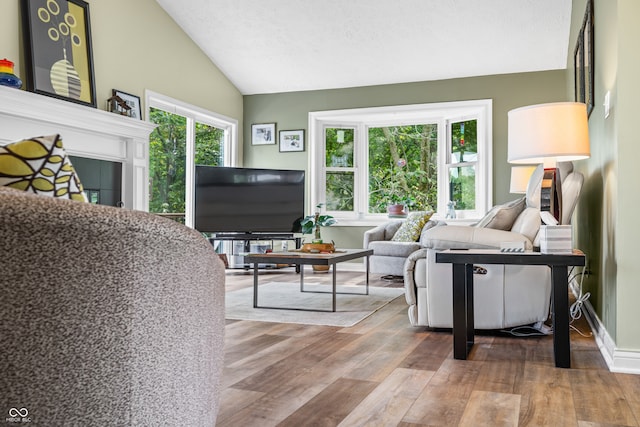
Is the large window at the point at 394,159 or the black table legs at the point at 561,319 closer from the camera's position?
the black table legs at the point at 561,319

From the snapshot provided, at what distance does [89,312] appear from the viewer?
2.55 feet

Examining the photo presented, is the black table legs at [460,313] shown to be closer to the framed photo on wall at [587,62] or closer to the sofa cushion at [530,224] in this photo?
the sofa cushion at [530,224]

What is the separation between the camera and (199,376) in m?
1.00

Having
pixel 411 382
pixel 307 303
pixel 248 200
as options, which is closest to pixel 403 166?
pixel 248 200

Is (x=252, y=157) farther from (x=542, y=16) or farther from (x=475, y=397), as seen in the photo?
(x=475, y=397)

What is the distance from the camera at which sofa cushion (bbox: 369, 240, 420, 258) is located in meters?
6.05

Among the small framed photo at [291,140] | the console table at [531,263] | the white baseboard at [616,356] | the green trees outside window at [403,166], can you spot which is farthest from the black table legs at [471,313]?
Result: the small framed photo at [291,140]

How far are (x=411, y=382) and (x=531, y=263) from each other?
32.9 inches

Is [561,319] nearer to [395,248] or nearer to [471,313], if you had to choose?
[471,313]

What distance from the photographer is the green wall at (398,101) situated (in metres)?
6.85

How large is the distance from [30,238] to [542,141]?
260cm

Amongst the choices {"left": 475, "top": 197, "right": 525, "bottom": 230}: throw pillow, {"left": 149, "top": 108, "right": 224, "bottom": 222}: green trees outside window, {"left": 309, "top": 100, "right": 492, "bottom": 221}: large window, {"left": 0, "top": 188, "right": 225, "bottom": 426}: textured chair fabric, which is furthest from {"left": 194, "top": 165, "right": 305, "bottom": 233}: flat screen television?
{"left": 0, "top": 188, "right": 225, "bottom": 426}: textured chair fabric

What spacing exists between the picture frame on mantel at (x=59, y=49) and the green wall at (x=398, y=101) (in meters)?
3.15

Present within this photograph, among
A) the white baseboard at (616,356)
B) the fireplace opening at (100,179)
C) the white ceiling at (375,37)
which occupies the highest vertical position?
the white ceiling at (375,37)
